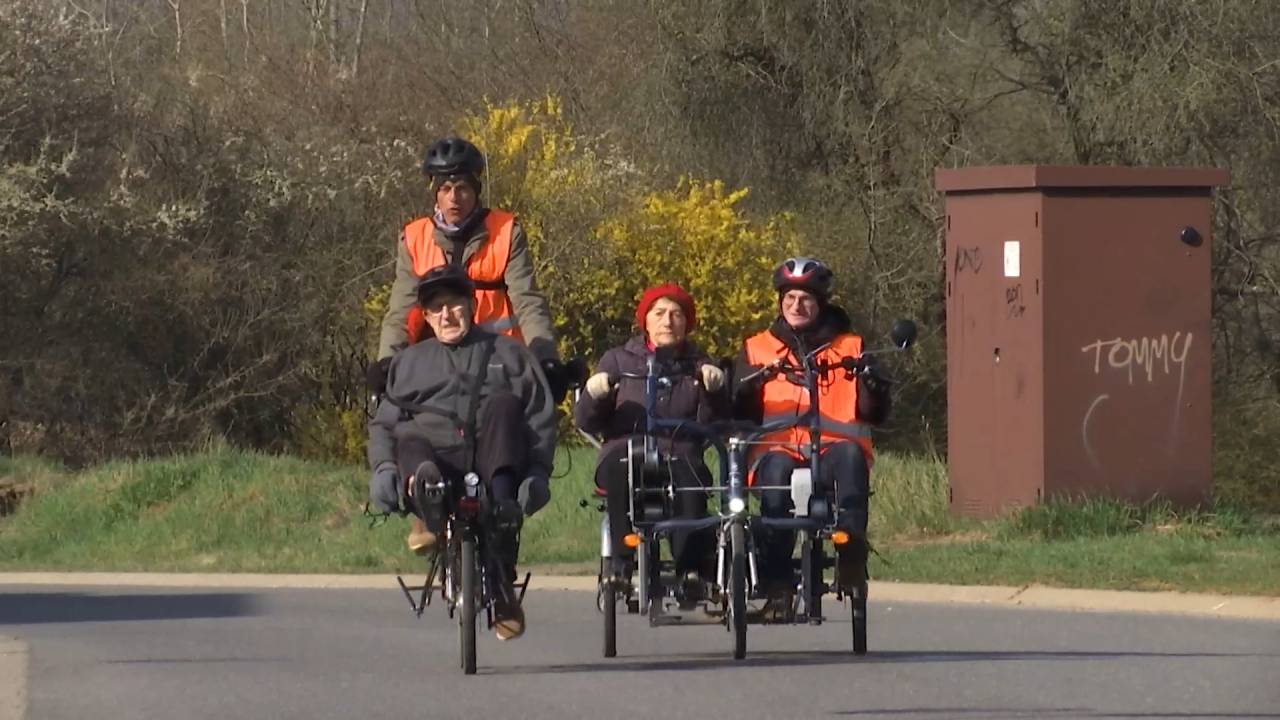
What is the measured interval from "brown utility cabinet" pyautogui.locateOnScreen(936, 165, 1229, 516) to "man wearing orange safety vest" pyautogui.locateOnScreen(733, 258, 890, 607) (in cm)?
568

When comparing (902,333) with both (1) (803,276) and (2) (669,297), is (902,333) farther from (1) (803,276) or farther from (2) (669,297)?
(2) (669,297)

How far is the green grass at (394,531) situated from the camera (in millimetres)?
14695

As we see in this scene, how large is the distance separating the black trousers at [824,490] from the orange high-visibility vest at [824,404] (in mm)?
104

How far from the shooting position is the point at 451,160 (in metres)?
10.4

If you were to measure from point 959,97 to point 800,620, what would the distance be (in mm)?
17299

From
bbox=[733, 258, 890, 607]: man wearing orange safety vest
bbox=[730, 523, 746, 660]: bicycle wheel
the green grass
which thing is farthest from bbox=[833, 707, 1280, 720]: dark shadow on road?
the green grass

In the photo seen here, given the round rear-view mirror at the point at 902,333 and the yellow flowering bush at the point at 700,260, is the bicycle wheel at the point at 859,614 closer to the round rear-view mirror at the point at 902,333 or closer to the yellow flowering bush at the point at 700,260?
the round rear-view mirror at the point at 902,333

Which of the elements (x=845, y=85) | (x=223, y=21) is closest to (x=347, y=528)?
(x=845, y=85)

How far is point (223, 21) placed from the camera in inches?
1766

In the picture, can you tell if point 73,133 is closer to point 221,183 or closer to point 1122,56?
point 221,183

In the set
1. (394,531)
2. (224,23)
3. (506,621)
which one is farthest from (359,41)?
(506,621)

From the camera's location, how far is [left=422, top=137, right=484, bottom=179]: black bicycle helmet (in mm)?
10398

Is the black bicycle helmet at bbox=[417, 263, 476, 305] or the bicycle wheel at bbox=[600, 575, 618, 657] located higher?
the black bicycle helmet at bbox=[417, 263, 476, 305]

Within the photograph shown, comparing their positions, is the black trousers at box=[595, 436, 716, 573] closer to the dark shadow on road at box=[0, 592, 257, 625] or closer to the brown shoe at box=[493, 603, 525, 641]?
the brown shoe at box=[493, 603, 525, 641]
